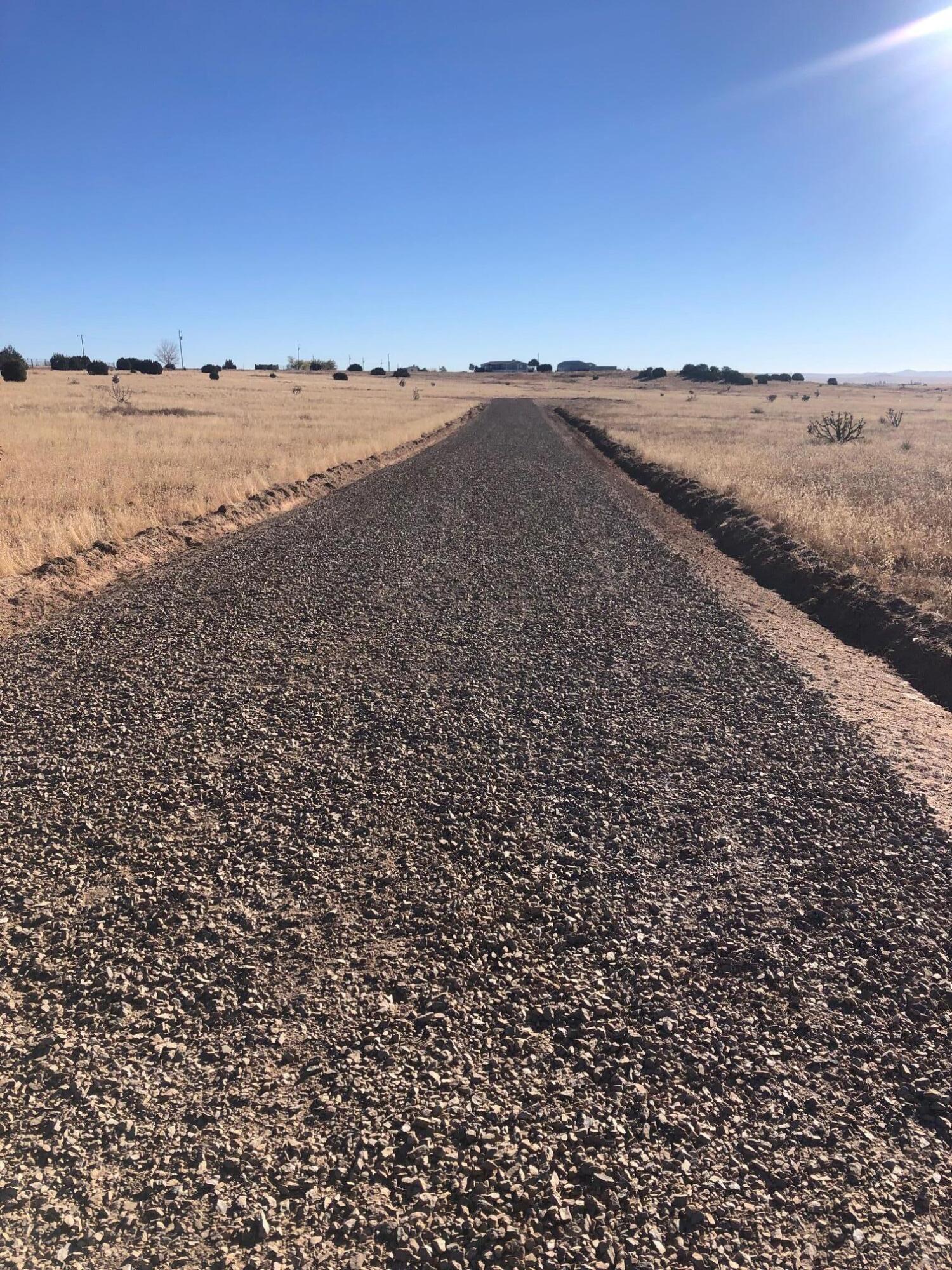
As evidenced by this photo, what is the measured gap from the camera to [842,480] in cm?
1814

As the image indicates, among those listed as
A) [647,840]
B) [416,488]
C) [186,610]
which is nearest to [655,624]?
[647,840]

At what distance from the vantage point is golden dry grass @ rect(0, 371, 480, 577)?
10945 millimetres

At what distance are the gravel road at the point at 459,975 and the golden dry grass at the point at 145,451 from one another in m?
6.04

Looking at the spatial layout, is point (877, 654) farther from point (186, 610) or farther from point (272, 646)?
point (186, 610)

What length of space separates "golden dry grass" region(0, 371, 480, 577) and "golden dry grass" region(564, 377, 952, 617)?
10.0 metres

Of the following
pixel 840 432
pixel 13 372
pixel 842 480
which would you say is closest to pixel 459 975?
pixel 842 480

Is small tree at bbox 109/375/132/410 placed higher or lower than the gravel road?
higher

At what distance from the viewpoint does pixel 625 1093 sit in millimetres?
2408

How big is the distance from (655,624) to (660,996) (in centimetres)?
513

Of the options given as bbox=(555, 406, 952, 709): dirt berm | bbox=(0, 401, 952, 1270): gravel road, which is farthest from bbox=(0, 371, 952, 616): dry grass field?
bbox=(0, 401, 952, 1270): gravel road

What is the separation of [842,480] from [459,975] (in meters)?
18.5

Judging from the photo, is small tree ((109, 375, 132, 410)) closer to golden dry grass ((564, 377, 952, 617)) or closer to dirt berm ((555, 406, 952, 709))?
golden dry grass ((564, 377, 952, 617))

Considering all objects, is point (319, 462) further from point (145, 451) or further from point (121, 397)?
point (121, 397)

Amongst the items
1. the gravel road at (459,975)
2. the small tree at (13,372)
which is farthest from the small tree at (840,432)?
the small tree at (13,372)
